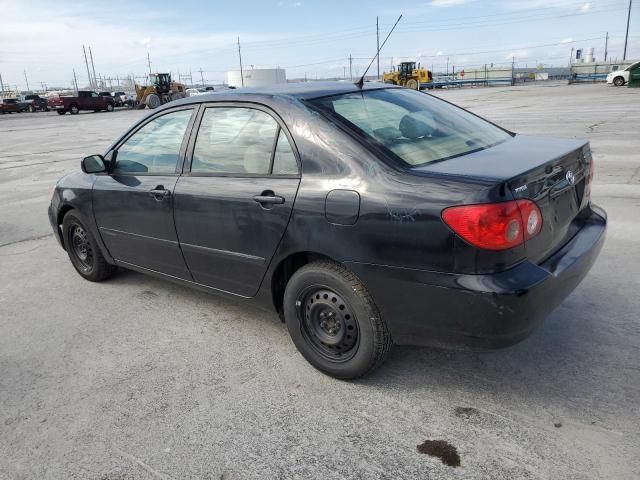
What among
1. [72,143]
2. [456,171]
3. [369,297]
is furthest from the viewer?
[72,143]

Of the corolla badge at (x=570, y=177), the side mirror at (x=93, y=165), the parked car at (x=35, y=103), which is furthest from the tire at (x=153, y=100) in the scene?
the parked car at (x=35, y=103)

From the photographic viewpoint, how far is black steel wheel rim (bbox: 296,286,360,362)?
280cm

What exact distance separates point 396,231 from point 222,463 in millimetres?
1332

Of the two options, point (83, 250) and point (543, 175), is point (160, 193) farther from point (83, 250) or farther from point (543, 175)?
point (543, 175)

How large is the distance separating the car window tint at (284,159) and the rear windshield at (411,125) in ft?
0.91

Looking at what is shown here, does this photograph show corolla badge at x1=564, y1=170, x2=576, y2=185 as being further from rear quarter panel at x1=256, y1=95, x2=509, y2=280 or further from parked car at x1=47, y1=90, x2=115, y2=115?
parked car at x1=47, y1=90, x2=115, y2=115

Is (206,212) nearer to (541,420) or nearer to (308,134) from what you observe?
(308,134)

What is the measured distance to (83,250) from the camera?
4.68m

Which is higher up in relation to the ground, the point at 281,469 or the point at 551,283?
the point at 551,283

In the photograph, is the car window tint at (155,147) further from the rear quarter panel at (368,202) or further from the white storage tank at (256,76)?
the white storage tank at (256,76)

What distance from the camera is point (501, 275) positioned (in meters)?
2.32

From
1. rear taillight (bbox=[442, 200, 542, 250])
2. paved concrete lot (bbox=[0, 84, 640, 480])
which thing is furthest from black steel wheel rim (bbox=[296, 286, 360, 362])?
rear taillight (bbox=[442, 200, 542, 250])

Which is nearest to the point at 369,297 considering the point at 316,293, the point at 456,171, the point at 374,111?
the point at 316,293

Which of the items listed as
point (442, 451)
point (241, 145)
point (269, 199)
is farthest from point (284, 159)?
point (442, 451)
